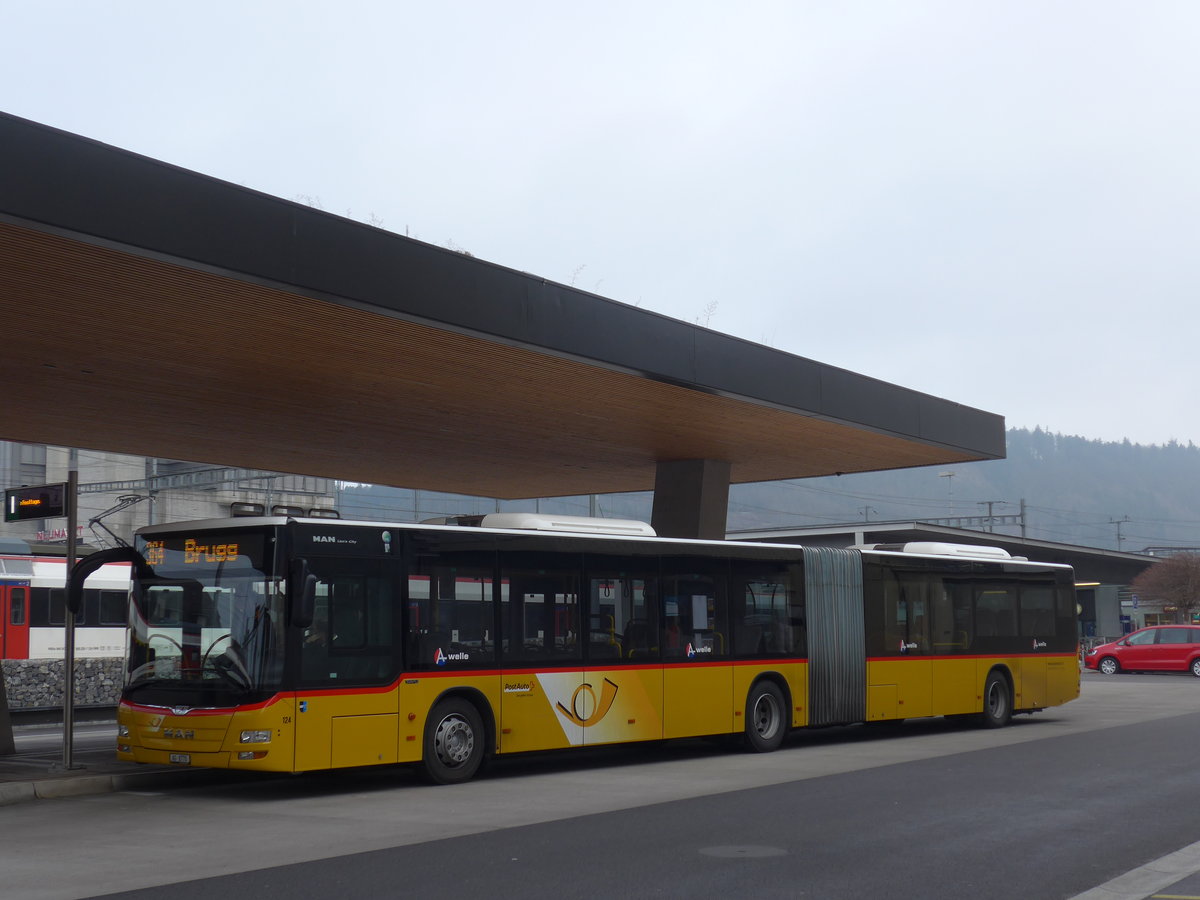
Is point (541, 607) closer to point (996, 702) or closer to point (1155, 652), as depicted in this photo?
point (996, 702)

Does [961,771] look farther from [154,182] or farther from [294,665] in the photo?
[154,182]

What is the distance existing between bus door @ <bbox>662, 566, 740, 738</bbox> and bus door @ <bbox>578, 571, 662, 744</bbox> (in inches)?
7.9

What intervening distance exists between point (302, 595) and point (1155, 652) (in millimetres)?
37145

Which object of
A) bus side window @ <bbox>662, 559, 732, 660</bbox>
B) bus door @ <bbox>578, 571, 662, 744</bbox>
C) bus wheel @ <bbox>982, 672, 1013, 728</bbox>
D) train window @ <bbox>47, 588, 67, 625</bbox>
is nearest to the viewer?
bus door @ <bbox>578, 571, 662, 744</bbox>

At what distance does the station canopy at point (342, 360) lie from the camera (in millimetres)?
10836

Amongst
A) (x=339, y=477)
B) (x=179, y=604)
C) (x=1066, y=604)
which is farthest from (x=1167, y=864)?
(x=339, y=477)

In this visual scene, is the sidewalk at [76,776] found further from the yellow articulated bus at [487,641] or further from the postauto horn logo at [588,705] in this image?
the postauto horn logo at [588,705]

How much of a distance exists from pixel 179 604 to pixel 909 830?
24.6ft

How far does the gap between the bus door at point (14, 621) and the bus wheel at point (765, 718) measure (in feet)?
57.9

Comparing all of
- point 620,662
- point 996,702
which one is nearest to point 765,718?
point 620,662

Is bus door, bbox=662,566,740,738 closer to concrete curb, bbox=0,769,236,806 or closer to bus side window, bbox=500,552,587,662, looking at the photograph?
bus side window, bbox=500,552,587,662

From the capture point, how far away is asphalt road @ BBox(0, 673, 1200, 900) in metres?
8.12

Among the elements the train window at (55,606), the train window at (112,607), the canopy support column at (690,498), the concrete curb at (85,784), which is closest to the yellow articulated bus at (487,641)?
the concrete curb at (85,784)

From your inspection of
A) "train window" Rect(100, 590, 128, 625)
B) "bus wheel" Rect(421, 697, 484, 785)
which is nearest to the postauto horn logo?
"bus wheel" Rect(421, 697, 484, 785)
